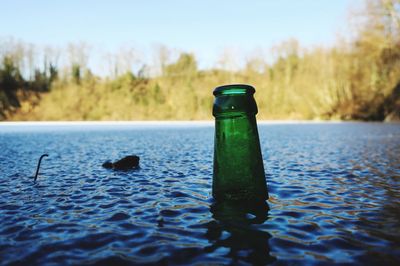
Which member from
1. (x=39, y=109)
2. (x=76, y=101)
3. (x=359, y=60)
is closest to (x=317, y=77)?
(x=359, y=60)

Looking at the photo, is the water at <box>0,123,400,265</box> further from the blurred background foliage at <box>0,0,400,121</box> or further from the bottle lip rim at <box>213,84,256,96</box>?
the blurred background foliage at <box>0,0,400,121</box>

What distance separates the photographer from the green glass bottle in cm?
479

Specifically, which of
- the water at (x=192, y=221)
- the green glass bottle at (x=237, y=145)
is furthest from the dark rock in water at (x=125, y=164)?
the green glass bottle at (x=237, y=145)

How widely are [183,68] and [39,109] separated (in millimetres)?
38601

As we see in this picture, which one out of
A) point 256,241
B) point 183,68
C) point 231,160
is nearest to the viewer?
point 256,241

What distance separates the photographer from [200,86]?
8862 cm

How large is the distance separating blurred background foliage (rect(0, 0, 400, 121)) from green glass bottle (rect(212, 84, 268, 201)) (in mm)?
59561

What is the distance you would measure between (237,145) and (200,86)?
84.6m

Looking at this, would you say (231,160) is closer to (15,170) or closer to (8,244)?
(8,244)

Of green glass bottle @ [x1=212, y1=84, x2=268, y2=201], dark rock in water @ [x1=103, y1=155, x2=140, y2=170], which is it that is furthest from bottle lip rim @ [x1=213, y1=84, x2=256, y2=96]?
dark rock in water @ [x1=103, y1=155, x2=140, y2=170]

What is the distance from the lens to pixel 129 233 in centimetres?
450

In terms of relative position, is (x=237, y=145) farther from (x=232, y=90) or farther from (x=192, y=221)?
(x=192, y=221)

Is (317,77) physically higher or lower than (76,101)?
higher

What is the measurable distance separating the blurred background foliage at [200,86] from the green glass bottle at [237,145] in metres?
59.6
